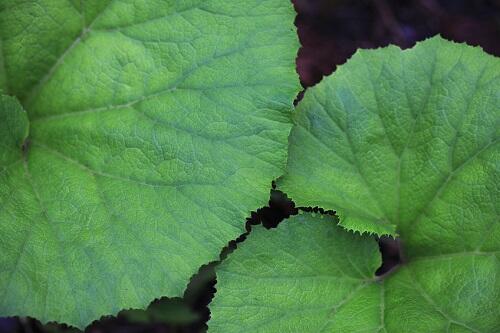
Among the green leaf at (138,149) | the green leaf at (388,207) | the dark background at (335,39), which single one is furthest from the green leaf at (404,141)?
the dark background at (335,39)

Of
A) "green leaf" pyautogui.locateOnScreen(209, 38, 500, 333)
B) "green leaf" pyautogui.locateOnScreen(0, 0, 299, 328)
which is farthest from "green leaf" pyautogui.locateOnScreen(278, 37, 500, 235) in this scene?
"green leaf" pyautogui.locateOnScreen(0, 0, 299, 328)

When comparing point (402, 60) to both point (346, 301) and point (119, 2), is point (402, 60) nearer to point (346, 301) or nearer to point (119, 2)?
point (346, 301)

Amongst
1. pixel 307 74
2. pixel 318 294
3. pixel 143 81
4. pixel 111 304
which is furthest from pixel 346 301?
pixel 307 74

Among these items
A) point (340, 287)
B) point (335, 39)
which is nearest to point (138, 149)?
point (340, 287)

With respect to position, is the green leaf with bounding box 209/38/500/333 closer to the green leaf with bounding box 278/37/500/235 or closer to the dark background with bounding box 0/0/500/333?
the green leaf with bounding box 278/37/500/235

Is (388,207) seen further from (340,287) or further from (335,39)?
(335,39)

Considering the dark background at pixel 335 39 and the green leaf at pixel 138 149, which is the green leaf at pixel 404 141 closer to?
the green leaf at pixel 138 149
